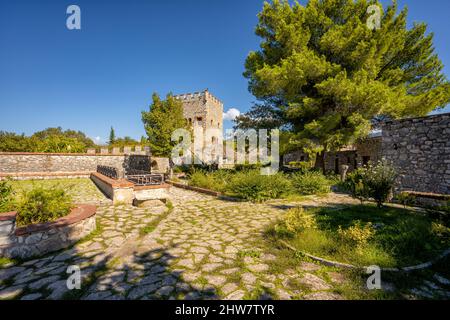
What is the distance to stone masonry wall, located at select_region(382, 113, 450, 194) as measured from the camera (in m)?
7.79

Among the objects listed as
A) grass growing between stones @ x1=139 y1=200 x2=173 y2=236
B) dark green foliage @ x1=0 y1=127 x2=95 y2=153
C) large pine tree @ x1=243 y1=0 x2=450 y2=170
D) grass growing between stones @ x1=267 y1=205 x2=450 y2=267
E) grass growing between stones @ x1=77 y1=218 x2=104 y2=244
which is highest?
large pine tree @ x1=243 y1=0 x2=450 y2=170

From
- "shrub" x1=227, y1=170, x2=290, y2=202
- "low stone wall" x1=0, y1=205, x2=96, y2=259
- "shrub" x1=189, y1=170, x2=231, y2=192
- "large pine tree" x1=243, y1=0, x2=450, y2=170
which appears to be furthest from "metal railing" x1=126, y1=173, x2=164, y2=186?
"large pine tree" x1=243, y1=0, x2=450, y2=170

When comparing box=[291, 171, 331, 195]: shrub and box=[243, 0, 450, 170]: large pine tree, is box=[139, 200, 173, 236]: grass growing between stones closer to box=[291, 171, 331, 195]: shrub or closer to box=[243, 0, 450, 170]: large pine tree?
box=[291, 171, 331, 195]: shrub

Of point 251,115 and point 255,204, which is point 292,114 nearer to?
point 251,115

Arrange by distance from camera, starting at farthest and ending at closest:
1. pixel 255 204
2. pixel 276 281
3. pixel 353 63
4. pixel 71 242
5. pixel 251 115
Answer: pixel 251 115 → pixel 353 63 → pixel 255 204 → pixel 71 242 → pixel 276 281

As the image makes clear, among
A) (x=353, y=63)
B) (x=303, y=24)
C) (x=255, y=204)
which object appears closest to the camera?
(x=255, y=204)

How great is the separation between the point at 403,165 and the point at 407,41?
11.4 meters

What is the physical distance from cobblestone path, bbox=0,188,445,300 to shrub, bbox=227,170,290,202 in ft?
11.7

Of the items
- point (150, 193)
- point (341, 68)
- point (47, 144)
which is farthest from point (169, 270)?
point (47, 144)

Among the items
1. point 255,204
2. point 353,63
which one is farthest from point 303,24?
point 255,204

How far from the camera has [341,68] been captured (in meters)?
13.7
